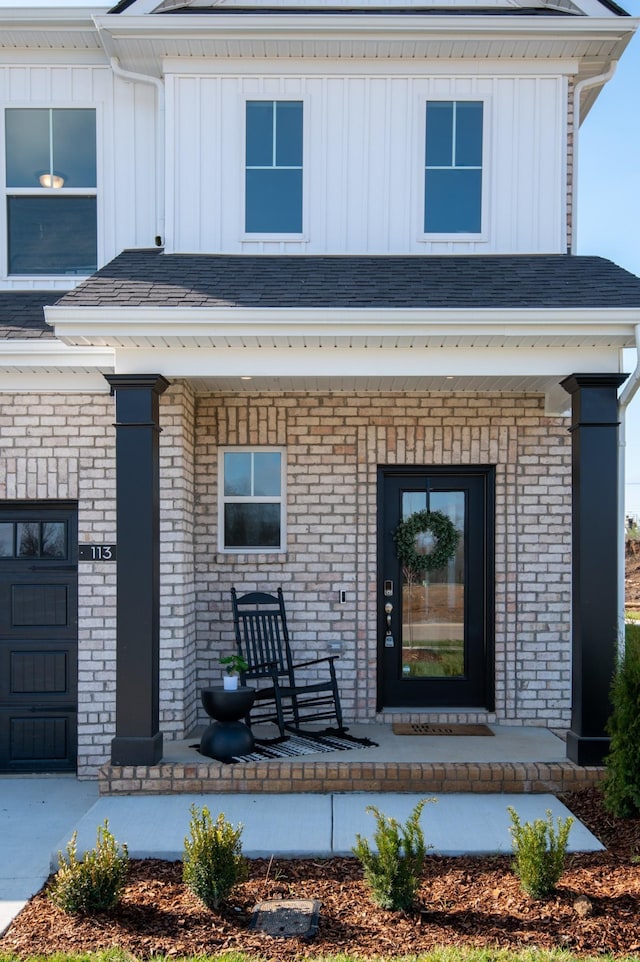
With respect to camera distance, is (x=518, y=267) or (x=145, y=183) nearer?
(x=518, y=267)

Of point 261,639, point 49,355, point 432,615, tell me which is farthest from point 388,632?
point 49,355

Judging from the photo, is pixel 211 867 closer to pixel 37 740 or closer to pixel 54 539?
pixel 37 740

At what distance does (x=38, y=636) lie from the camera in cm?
705

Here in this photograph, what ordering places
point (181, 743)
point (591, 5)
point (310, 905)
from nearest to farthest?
point (310, 905) → point (181, 743) → point (591, 5)

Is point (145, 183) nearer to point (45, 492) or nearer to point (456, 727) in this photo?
point (45, 492)

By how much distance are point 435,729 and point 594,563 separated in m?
2.05

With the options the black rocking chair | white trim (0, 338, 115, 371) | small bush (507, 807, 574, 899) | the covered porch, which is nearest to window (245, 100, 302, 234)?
the covered porch

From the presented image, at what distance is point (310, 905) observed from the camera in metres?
4.23

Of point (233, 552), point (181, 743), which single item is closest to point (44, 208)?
point (233, 552)

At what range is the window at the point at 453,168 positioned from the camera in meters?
7.31

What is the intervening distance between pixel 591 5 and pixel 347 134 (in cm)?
219

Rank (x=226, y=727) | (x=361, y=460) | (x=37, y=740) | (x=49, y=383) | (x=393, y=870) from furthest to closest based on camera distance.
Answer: (x=361, y=460), (x=37, y=740), (x=49, y=383), (x=226, y=727), (x=393, y=870)

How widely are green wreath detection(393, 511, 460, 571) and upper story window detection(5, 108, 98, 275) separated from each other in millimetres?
3421

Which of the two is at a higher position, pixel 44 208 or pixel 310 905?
pixel 44 208
